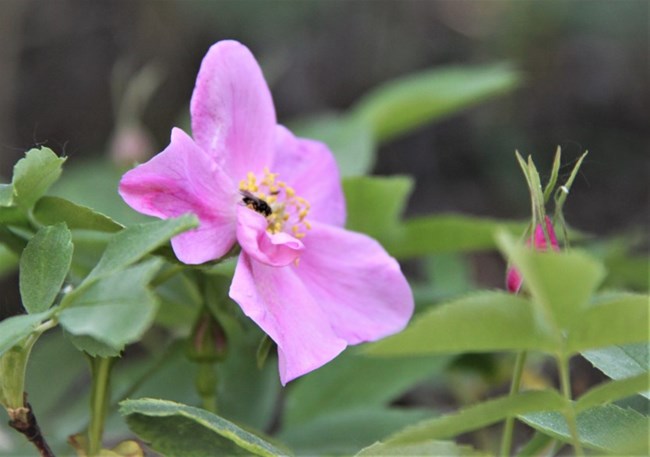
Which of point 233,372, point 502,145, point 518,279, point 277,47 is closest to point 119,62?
point 277,47

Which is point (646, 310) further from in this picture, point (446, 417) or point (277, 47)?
point (277, 47)

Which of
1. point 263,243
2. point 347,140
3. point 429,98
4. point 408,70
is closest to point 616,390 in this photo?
point 263,243

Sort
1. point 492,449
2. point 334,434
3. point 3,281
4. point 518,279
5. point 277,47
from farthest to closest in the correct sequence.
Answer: point 277,47
point 3,281
point 492,449
point 334,434
point 518,279

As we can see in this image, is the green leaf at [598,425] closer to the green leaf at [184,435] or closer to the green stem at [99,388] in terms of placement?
the green leaf at [184,435]

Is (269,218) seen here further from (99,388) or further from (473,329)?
(473,329)

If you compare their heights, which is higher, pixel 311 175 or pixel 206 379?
pixel 311 175

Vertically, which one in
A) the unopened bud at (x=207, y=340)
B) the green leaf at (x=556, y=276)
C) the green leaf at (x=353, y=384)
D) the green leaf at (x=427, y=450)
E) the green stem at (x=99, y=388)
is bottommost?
the green leaf at (x=353, y=384)

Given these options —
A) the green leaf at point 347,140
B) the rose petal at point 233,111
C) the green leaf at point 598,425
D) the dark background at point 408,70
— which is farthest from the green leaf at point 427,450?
the dark background at point 408,70
